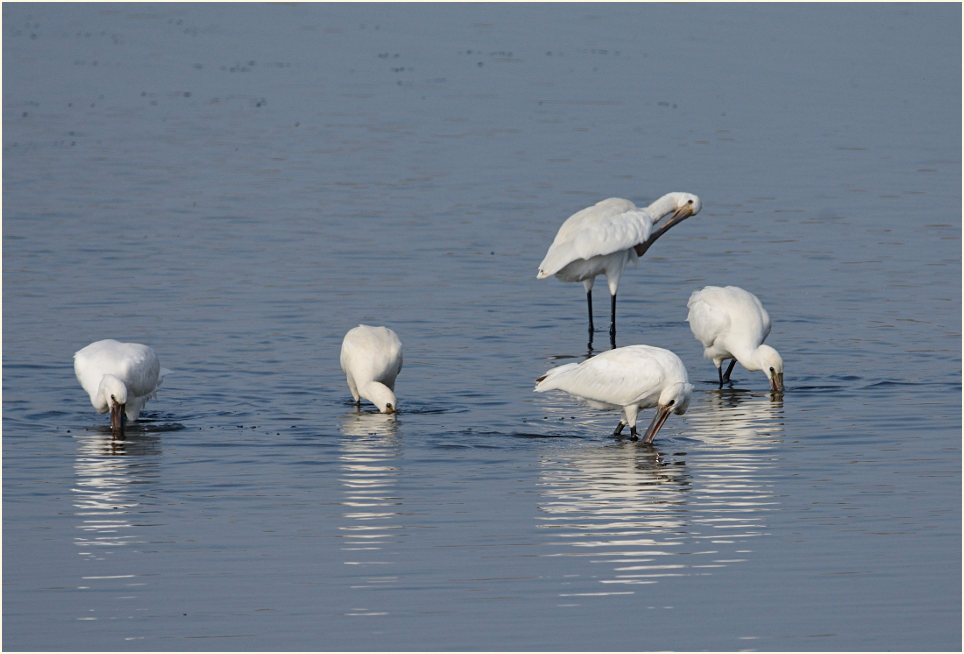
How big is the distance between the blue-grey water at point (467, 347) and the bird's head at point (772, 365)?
125 mm

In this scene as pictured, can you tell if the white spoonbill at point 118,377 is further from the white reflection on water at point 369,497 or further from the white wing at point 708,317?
the white wing at point 708,317

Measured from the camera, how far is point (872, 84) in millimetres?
29953

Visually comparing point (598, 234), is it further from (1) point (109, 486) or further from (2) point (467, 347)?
(1) point (109, 486)

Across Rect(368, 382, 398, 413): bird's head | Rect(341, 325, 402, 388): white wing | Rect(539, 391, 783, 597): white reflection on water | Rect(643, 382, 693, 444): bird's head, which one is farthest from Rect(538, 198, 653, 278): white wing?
Rect(643, 382, 693, 444): bird's head

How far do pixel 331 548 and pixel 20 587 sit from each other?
1.49 m

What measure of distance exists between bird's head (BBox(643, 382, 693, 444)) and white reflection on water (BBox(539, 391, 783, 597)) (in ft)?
0.39

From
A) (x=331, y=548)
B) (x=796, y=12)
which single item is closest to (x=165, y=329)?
(x=331, y=548)

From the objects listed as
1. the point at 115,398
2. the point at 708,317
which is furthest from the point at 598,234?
the point at 115,398

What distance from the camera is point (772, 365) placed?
12.8 m

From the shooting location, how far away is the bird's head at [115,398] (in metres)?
11.2

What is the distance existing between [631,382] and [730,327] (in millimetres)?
2232

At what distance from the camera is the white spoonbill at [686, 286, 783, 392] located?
1320cm

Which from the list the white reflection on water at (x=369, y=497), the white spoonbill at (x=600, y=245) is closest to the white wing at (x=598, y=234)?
the white spoonbill at (x=600, y=245)

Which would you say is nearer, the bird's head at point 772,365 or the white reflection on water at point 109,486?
the white reflection on water at point 109,486
